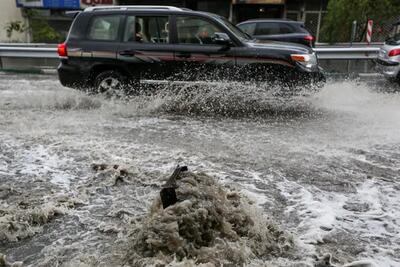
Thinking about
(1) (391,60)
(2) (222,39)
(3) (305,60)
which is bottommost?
(1) (391,60)

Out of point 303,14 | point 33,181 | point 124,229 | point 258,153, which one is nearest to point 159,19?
point 258,153

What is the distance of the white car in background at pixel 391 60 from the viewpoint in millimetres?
9742

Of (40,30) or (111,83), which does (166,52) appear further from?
(40,30)

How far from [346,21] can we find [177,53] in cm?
1137

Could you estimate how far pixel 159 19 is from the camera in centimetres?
778

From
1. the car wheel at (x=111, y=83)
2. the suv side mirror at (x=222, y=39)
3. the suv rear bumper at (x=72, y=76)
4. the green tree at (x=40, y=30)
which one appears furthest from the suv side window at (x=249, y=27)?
the green tree at (x=40, y=30)

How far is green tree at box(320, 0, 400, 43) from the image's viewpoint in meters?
16.3

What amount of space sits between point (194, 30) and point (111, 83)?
183cm

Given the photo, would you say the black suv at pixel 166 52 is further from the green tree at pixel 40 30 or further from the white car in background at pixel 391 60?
the green tree at pixel 40 30

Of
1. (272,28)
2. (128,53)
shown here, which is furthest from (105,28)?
(272,28)

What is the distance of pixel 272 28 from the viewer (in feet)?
41.8

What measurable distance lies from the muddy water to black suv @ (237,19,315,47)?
404cm

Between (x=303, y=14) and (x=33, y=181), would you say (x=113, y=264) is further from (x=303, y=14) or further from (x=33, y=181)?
(x=303, y=14)

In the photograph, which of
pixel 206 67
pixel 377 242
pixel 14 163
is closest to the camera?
pixel 377 242
